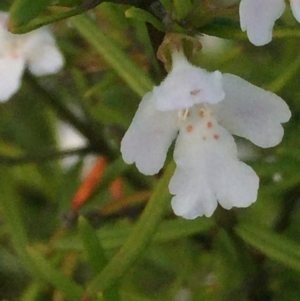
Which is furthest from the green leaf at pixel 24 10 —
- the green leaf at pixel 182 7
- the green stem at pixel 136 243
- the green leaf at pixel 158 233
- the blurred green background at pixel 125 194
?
the green leaf at pixel 158 233

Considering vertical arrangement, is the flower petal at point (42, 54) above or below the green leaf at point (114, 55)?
below

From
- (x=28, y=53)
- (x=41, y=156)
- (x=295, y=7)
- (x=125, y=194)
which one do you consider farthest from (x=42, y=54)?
(x=295, y=7)

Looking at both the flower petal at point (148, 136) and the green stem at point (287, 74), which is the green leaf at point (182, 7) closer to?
the flower petal at point (148, 136)

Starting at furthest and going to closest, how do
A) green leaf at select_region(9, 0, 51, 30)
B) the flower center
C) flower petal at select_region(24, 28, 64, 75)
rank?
flower petal at select_region(24, 28, 64, 75), the flower center, green leaf at select_region(9, 0, 51, 30)

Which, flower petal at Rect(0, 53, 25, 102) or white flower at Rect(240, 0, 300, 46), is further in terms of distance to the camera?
flower petal at Rect(0, 53, 25, 102)

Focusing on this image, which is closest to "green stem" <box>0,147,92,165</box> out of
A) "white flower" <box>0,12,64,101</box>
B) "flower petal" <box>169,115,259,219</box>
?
"white flower" <box>0,12,64,101</box>

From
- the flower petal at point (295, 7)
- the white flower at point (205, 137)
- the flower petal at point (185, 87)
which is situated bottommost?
the white flower at point (205, 137)

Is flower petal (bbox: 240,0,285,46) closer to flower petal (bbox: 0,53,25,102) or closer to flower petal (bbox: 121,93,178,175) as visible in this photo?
flower petal (bbox: 121,93,178,175)
